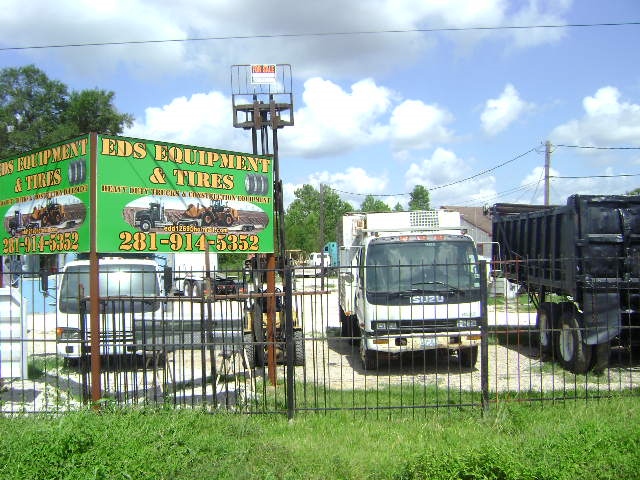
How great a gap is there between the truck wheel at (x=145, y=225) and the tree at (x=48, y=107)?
29232 mm

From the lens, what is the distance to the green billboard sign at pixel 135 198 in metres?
6.43

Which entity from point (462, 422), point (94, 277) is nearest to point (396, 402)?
point (462, 422)

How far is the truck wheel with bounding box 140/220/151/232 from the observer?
21.7 feet

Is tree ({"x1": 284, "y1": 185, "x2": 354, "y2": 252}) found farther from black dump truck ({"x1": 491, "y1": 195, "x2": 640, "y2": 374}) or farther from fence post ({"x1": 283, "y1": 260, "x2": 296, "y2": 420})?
fence post ({"x1": 283, "y1": 260, "x2": 296, "y2": 420})

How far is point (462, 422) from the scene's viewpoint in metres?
6.47

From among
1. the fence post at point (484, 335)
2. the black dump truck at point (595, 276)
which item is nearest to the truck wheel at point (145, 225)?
the fence post at point (484, 335)

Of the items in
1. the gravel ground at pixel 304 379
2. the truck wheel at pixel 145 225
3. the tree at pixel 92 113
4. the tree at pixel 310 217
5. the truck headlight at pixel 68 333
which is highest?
the tree at pixel 92 113

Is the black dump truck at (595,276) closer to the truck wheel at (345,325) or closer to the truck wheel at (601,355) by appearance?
the truck wheel at (601,355)

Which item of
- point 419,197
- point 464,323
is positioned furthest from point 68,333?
point 419,197

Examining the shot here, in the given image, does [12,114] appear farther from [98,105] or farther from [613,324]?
[613,324]

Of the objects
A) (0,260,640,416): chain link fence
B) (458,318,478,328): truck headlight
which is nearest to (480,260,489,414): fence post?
(0,260,640,416): chain link fence

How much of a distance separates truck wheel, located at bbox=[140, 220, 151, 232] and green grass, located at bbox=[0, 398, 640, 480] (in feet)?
6.25

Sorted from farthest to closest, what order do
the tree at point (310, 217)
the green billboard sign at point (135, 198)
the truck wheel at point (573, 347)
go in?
the tree at point (310, 217), the truck wheel at point (573, 347), the green billboard sign at point (135, 198)

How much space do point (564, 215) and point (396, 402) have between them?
14.5 ft
